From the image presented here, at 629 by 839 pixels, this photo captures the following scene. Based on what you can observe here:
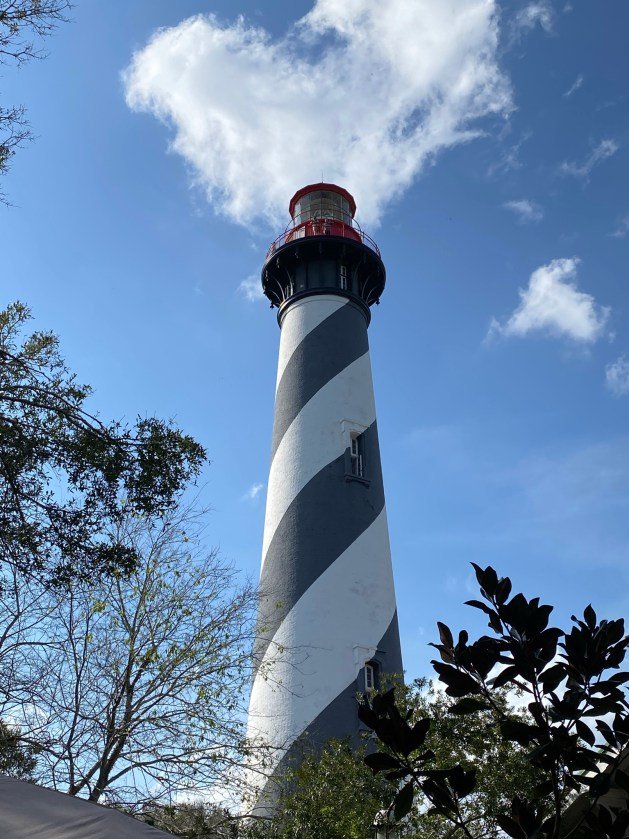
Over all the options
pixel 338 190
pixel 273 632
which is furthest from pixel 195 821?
pixel 338 190

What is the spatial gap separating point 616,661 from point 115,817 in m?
2.72

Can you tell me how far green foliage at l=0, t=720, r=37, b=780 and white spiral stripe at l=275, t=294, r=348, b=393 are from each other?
33.3 feet

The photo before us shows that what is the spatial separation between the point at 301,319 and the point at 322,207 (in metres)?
4.43

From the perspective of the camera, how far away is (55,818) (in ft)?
13.5

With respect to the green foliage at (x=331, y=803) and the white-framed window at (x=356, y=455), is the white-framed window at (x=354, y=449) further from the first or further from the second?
the green foliage at (x=331, y=803)

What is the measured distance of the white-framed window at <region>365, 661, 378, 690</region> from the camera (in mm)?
14195

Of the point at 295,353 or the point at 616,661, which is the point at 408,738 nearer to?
the point at 616,661

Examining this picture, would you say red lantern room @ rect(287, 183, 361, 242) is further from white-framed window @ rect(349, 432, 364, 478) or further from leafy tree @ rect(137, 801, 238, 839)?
leafy tree @ rect(137, 801, 238, 839)

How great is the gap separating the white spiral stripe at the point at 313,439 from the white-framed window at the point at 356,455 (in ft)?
0.90

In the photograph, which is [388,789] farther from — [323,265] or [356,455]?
[323,265]

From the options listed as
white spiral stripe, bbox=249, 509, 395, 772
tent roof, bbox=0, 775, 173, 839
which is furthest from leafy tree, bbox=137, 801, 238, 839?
tent roof, bbox=0, 775, 173, 839

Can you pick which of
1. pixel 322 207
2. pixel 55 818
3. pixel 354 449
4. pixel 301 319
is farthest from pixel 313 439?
pixel 55 818

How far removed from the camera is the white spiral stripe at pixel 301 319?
58.2 ft

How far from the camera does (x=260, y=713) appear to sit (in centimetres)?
1411
